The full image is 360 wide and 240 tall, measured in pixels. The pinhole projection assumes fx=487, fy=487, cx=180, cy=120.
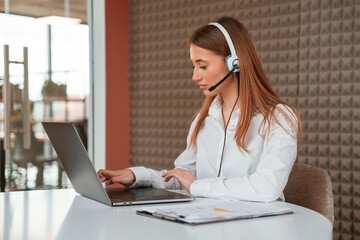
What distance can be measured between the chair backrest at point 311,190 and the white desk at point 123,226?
34 cm

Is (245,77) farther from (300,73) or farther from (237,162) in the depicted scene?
(300,73)

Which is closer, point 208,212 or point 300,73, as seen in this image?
point 208,212

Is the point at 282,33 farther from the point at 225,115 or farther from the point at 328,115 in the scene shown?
the point at 225,115

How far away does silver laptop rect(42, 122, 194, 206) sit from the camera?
56.3 inches

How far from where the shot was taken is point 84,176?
152cm

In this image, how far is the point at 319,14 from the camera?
344 centimetres

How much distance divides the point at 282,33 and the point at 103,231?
2815mm

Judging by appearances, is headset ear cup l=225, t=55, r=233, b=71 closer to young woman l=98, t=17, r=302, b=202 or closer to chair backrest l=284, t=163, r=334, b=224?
young woman l=98, t=17, r=302, b=202

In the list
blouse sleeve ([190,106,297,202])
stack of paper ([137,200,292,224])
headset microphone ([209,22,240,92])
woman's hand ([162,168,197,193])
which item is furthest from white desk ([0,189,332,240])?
headset microphone ([209,22,240,92])

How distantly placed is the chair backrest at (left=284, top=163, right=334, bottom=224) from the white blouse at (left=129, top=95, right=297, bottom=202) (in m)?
0.10

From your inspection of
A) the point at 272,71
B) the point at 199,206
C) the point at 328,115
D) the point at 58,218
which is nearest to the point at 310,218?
the point at 199,206

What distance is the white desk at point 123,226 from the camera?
111 cm

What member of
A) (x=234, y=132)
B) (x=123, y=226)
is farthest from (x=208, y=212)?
(x=234, y=132)

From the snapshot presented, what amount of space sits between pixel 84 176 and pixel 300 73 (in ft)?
7.80
